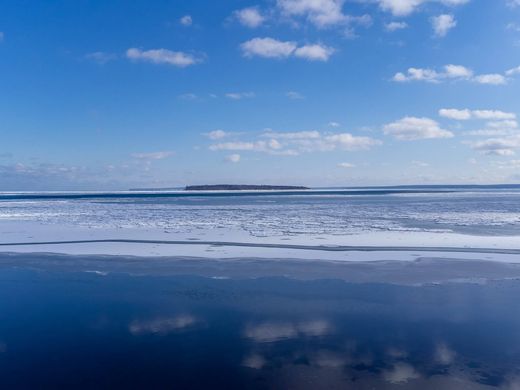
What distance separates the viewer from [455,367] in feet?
12.8

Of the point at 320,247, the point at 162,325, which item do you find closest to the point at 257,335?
the point at 162,325

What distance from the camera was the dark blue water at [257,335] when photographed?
12.3ft

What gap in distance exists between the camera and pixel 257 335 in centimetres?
475

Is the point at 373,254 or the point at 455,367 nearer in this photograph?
the point at 455,367

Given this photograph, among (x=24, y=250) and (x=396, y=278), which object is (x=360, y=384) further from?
(x=24, y=250)

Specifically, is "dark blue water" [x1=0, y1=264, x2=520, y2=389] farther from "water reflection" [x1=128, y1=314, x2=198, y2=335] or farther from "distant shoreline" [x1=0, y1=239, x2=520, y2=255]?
"distant shoreline" [x1=0, y1=239, x2=520, y2=255]

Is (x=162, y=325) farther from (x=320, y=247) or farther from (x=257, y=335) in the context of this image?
(x=320, y=247)

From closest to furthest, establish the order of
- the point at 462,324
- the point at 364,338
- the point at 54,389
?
the point at 54,389, the point at 364,338, the point at 462,324

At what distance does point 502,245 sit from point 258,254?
223 inches

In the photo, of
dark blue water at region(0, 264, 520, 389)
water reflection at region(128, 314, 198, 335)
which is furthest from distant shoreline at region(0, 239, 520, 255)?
water reflection at region(128, 314, 198, 335)

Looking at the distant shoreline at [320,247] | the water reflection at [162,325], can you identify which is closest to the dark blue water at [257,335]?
the water reflection at [162,325]

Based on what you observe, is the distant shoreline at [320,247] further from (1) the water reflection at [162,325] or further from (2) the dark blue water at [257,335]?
(1) the water reflection at [162,325]

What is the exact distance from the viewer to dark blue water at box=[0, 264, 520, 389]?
3762 millimetres

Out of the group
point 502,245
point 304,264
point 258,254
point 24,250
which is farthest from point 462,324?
point 24,250
